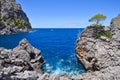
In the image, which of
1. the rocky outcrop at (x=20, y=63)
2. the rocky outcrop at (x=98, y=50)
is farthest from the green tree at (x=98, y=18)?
the rocky outcrop at (x=20, y=63)

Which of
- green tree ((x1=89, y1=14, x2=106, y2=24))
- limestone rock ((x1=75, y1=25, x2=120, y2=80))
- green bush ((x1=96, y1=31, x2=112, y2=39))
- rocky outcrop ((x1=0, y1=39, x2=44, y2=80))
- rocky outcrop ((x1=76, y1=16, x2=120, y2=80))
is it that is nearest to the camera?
rocky outcrop ((x1=0, y1=39, x2=44, y2=80))

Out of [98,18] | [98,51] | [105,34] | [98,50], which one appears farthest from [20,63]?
[98,18]

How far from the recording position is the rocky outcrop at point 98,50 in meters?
66.0

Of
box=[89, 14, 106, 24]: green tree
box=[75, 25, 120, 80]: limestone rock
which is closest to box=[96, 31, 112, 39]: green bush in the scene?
box=[75, 25, 120, 80]: limestone rock

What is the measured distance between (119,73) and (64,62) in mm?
36908

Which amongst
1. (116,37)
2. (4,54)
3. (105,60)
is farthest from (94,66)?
(4,54)

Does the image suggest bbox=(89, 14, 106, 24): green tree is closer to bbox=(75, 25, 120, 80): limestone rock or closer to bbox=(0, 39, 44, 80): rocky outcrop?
bbox=(75, 25, 120, 80): limestone rock

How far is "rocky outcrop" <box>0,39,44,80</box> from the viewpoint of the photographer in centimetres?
5108

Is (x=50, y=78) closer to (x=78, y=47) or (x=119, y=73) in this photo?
(x=119, y=73)

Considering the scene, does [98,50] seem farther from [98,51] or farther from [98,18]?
[98,18]

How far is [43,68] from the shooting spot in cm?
7631

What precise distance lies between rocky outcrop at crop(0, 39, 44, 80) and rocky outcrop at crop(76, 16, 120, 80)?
50.7 feet

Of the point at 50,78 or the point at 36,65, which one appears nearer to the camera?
the point at 50,78

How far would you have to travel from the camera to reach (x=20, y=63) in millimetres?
62969
